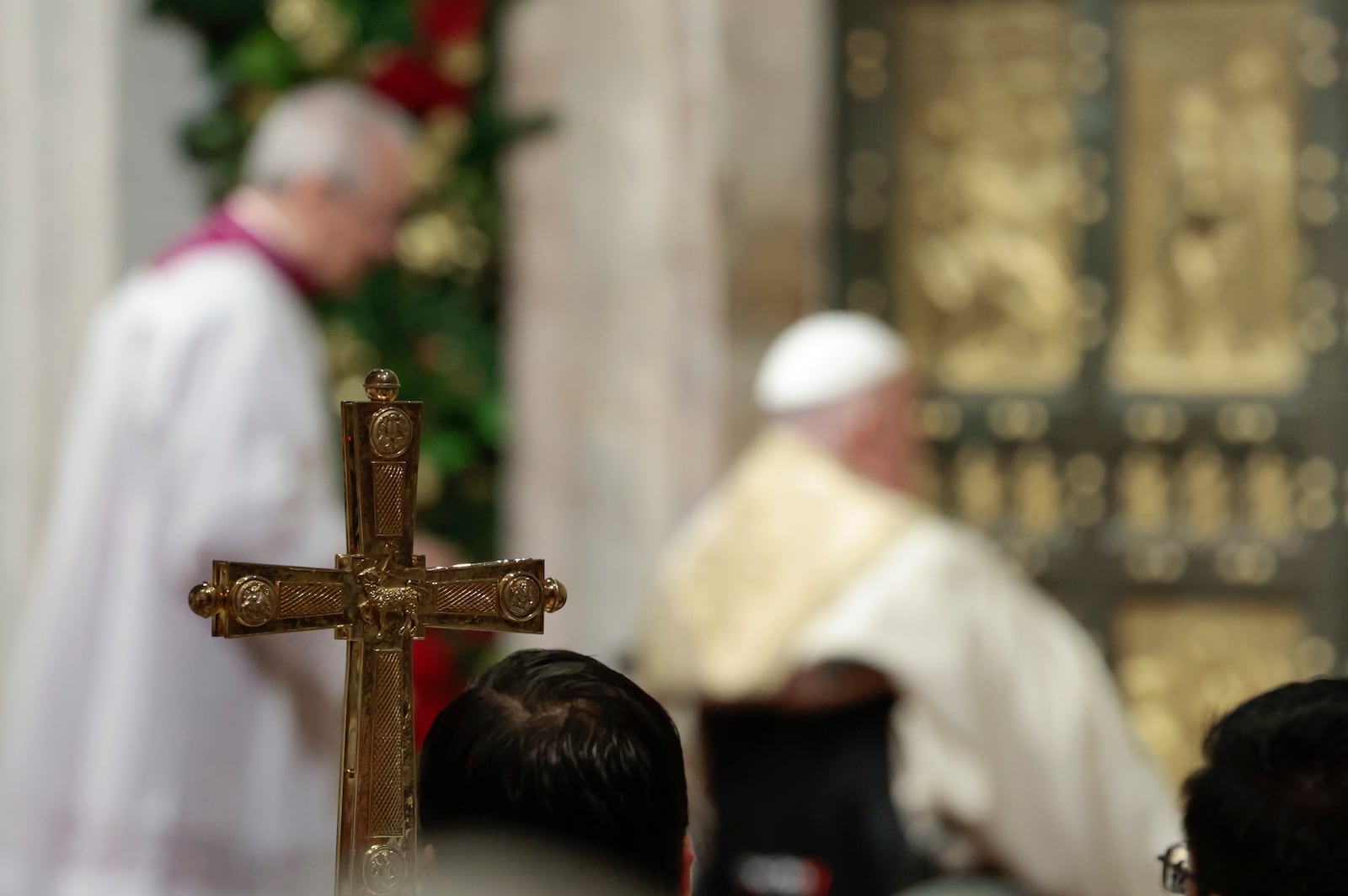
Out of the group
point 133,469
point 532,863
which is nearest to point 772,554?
point 133,469

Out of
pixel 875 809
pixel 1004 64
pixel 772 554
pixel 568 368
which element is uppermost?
pixel 1004 64

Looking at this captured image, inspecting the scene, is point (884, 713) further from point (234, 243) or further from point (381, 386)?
point (381, 386)

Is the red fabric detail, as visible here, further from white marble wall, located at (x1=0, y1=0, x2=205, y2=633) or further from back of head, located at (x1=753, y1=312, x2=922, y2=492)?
back of head, located at (x1=753, y1=312, x2=922, y2=492)

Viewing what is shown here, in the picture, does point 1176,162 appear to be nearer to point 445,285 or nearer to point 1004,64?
point 1004,64

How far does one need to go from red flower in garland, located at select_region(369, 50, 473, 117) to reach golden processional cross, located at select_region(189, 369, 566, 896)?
3.68 meters

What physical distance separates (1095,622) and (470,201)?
2156 millimetres

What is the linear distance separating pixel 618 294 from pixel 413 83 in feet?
2.62

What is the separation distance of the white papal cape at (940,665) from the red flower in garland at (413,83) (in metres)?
1.46

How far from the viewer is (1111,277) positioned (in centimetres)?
587

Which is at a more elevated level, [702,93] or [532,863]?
[702,93]

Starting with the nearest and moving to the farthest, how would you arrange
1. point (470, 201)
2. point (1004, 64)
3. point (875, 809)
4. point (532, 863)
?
point (532, 863) → point (875, 809) → point (470, 201) → point (1004, 64)

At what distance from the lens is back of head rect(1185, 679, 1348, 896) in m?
1.33

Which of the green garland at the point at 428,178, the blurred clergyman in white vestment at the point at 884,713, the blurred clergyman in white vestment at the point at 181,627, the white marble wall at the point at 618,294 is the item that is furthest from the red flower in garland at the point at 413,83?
the blurred clergyman in white vestment at the point at 884,713

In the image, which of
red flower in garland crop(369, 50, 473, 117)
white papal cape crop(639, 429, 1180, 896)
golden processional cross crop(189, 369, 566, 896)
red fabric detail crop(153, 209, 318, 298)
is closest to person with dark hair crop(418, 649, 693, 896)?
golden processional cross crop(189, 369, 566, 896)
